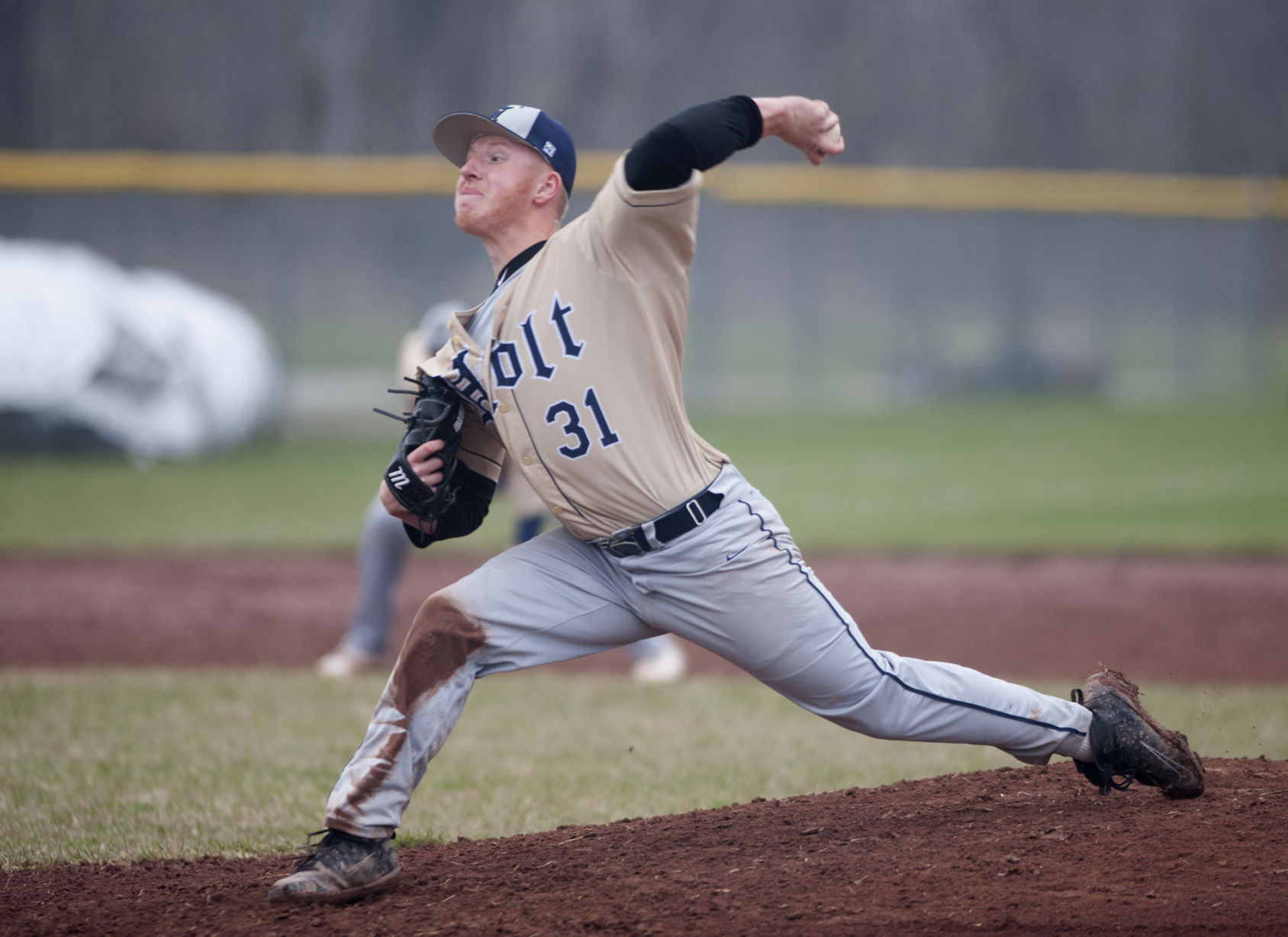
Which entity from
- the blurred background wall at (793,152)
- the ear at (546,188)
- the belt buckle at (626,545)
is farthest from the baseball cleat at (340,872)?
the blurred background wall at (793,152)

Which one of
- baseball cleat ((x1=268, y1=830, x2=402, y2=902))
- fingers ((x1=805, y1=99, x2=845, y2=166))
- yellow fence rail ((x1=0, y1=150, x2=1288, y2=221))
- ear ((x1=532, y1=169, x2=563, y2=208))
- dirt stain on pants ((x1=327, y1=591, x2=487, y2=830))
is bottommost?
baseball cleat ((x1=268, y1=830, x2=402, y2=902))

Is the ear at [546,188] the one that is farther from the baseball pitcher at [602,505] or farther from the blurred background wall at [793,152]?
the blurred background wall at [793,152]

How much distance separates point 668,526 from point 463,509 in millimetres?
562

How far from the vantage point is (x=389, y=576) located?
5930 millimetres

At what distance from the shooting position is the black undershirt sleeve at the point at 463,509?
3.19 m

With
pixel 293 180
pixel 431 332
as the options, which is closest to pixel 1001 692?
pixel 431 332

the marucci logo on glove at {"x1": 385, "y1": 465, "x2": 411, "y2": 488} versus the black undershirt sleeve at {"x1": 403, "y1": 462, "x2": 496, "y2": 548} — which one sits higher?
the marucci logo on glove at {"x1": 385, "y1": 465, "x2": 411, "y2": 488}

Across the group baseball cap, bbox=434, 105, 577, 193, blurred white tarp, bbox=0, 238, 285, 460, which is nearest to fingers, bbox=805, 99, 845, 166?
baseball cap, bbox=434, 105, 577, 193

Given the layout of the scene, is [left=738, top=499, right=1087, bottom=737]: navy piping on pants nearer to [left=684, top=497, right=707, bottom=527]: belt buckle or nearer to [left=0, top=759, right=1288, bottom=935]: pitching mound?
[left=684, top=497, right=707, bottom=527]: belt buckle

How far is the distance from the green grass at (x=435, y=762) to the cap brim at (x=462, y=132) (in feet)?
6.18

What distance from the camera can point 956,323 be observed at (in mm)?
20062

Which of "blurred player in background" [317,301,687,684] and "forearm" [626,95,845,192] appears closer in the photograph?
"forearm" [626,95,845,192]

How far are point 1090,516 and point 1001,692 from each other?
7828 mm

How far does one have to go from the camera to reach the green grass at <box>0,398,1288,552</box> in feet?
31.9
